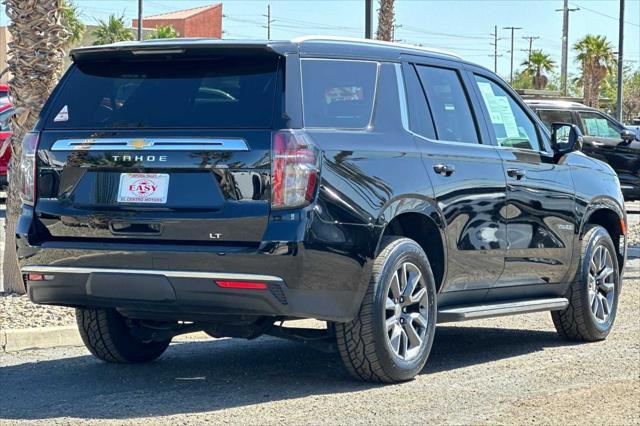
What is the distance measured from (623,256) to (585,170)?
96cm

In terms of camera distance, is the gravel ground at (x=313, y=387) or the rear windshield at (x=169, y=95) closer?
the gravel ground at (x=313, y=387)

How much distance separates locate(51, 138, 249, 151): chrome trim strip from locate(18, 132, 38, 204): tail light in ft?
0.54

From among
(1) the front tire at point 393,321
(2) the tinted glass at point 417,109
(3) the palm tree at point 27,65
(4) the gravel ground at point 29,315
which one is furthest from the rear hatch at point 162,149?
(3) the palm tree at point 27,65

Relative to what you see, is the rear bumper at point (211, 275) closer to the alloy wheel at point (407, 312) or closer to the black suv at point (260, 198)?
the black suv at point (260, 198)

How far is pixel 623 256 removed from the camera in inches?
408

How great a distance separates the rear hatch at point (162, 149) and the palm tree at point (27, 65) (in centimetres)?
340

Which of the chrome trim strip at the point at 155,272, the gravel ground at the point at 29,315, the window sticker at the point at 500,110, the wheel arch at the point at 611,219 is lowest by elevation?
the gravel ground at the point at 29,315

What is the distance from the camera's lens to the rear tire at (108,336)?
8305 mm

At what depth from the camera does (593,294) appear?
9.84 metres

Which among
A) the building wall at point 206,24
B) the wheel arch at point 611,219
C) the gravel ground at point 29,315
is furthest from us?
the building wall at point 206,24

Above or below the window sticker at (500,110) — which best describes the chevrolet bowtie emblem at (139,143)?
below

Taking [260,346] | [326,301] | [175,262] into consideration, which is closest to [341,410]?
[326,301]

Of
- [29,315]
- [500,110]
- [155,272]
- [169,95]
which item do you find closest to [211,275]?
[155,272]

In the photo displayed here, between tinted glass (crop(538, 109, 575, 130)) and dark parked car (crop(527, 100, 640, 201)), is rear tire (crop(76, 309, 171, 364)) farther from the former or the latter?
dark parked car (crop(527, 100, 640, 201))
